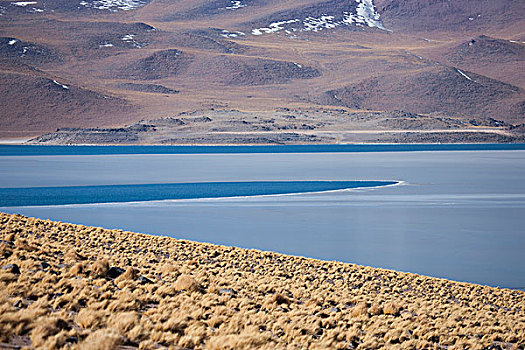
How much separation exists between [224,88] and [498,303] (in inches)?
6072

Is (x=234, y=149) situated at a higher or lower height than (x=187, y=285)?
lower

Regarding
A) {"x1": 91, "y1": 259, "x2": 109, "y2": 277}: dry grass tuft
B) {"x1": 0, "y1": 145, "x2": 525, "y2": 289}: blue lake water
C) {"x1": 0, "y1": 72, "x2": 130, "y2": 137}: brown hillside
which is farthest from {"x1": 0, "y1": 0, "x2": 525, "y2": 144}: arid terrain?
{"x1": 91, "y1": 259, "x2": 109, "y2": 277}: dry grass tuft

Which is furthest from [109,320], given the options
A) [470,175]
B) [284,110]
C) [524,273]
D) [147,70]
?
[147,70]

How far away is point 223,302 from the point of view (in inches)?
409

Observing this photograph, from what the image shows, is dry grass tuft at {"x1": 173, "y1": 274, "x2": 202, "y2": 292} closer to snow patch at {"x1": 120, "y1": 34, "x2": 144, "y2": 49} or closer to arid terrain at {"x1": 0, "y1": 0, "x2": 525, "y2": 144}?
arid terrain at {"x1": 0, "y1": 0, "x2": 525, "y2": 144}

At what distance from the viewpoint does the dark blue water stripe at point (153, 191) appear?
31541 millimetres

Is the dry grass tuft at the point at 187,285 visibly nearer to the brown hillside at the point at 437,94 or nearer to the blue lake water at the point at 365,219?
the blue lake water at the point at 365,219

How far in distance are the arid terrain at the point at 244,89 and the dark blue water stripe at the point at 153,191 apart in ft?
218

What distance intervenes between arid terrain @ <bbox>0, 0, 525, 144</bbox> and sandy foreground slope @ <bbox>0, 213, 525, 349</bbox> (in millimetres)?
90824

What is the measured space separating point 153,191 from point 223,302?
26120 mm

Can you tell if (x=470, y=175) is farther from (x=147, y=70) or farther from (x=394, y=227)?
(x=147, y=70)

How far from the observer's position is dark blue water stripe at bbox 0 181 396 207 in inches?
1242

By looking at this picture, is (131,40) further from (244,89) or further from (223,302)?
(223,302)

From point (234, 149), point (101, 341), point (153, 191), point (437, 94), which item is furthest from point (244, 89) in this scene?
point (101, 341)
